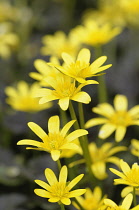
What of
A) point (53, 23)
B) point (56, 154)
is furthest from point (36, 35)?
point (56, 154)

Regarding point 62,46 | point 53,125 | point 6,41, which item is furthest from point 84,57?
point 6,41

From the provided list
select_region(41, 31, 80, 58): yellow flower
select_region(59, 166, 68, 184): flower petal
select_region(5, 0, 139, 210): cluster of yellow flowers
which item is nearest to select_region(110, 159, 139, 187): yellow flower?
select_region(5, 0, 139, 210): cluster of yellow flowers

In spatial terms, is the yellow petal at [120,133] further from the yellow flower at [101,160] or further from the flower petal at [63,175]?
the flower petal at [63,175]

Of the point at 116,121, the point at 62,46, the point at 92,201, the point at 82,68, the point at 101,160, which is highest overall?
the point at 62,46

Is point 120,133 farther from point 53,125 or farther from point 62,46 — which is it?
point 62,46

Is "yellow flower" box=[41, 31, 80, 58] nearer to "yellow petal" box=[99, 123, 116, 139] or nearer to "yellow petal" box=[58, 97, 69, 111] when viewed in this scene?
"yellow petal" box=[99, 123, 116, 139]
